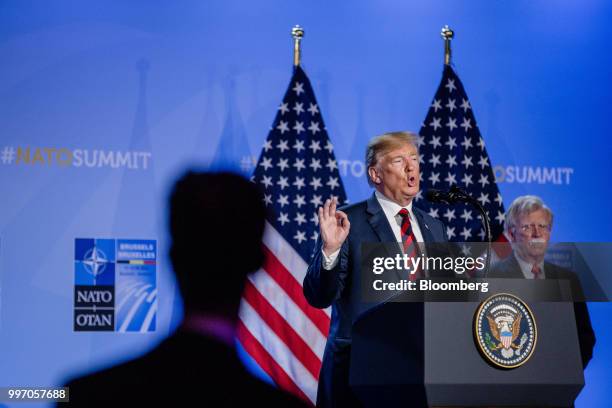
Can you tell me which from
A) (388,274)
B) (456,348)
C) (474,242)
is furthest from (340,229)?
(474,242)

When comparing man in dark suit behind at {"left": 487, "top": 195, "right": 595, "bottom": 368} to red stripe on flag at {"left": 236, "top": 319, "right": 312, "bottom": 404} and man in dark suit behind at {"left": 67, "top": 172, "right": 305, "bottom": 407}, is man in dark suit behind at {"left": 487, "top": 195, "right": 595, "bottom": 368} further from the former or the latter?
man in dark suit behind at {"left": 67, "top": 172, "right": 305, "bottom": 407}

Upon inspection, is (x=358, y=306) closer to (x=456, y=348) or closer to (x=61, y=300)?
(x=456, y=348)

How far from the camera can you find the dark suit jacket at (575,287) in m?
3.96

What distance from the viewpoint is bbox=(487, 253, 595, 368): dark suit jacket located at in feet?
13.0

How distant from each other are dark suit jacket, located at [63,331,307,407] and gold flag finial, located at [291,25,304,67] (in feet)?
6.02

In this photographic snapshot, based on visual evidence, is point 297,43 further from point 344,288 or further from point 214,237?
point 344,288

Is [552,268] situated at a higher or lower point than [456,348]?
higher

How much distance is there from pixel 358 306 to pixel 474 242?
1.86m

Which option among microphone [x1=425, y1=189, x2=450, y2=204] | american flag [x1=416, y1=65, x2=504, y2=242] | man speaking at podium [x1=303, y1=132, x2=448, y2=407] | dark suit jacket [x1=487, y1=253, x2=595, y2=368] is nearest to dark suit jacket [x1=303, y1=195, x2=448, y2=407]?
man speaking at podium [x1=303, y1=132, x2=448, y2=407]

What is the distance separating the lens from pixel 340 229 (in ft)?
9.54

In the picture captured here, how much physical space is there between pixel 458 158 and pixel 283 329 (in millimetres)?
1636

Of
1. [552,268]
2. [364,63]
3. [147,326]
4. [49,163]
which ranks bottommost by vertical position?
[147,326]

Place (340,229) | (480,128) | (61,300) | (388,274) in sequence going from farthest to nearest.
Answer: (480,128) < (61,300) < (388,274) < (340,229)

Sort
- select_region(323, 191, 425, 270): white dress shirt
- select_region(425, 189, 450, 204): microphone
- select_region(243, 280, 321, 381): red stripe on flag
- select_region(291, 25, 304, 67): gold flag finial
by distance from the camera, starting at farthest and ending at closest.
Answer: select_region(291, 25, 304, 67): gold flag finial < select_region(243, 280, 321, 381): red stripe on flag < select_region(323, 191, 425, 270): white dress shirt < select_region(425, 189, 450, 204): microphone
